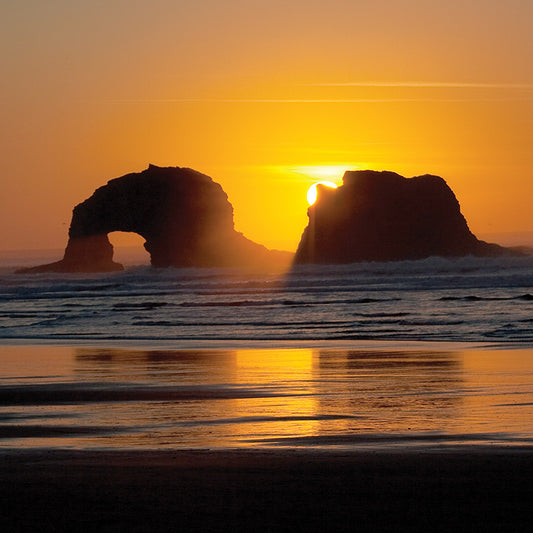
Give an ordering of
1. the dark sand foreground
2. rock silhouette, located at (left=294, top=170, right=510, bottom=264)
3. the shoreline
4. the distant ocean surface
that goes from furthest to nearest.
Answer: rock silhouette, located at (left=294, top=170, right=510, bottom=264), the distant ocean surface, the shoreline, the dark sand foreground

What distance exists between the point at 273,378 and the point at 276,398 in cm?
288

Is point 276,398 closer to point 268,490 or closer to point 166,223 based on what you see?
point 268,490

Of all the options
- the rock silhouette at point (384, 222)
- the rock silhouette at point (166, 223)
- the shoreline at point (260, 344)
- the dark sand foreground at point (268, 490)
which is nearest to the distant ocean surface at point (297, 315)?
the shoreline at point (260, 344)

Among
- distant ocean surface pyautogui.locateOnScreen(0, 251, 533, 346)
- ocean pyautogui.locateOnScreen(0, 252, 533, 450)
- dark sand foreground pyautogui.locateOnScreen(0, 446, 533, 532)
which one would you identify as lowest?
distant ocean surface pyautogui.locateOnScreen(0, 251, 533, 346)

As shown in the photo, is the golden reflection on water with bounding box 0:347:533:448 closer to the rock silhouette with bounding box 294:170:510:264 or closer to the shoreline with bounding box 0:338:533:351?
the shoreline with bounding box 0:338:533:351

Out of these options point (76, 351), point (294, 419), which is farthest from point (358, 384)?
point (76, 351)

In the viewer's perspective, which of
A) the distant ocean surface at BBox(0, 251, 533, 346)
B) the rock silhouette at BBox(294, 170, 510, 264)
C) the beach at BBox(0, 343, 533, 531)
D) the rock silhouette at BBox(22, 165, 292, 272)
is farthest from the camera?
the rock silhouette at BBox(22, 165, 292, 272)

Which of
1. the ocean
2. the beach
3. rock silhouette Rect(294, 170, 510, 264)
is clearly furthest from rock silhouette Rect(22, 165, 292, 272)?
the beach

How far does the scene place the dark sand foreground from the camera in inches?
242

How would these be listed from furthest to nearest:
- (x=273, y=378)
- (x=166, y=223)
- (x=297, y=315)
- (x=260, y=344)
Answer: (x=166, y=223) < (x=297, y=315) < (x=260, y=344) < (x=273, y=378)

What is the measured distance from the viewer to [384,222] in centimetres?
14150

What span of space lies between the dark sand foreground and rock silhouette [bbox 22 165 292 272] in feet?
404

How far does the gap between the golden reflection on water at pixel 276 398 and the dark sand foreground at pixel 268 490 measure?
1.02 meters

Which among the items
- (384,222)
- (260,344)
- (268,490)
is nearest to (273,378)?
(260,344)
